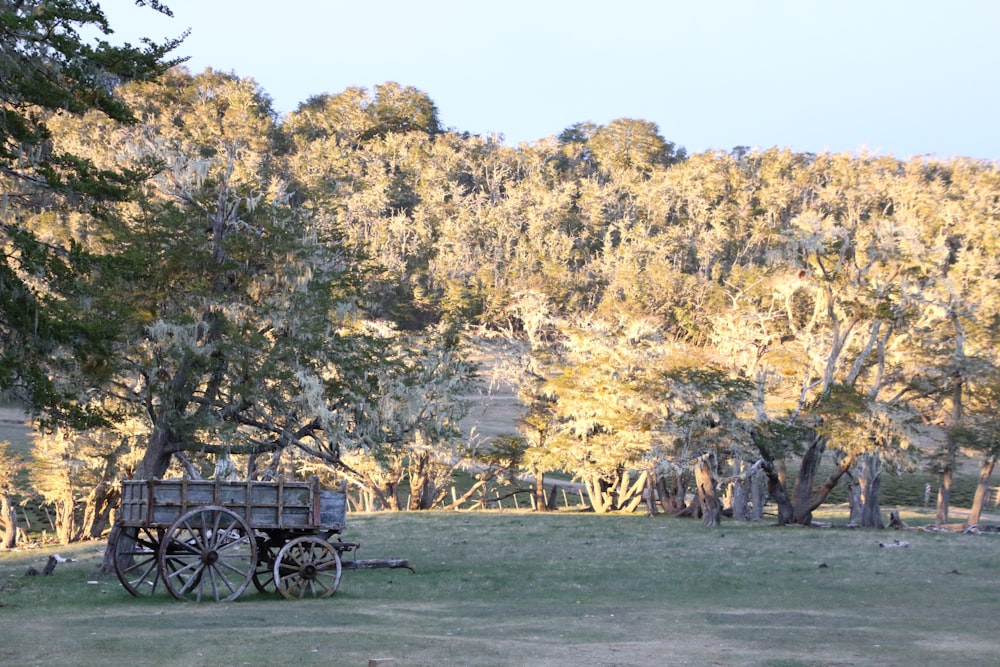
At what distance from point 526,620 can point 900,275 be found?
27877 millimetres

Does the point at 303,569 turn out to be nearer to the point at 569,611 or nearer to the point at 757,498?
the point at 569,611

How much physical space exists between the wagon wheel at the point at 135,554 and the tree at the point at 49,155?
104 inches

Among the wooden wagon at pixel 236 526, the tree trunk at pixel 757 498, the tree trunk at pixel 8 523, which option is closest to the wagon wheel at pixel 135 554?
the wooden wagon at pixel 236 526

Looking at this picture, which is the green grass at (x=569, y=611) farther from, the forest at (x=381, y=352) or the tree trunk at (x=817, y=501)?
the tree trunk at (x=817, y=501)

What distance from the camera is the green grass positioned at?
1155 centimetres

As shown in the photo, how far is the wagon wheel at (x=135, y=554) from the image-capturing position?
17.7 meters

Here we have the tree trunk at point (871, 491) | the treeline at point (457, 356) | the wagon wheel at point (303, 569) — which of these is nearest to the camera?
the wagon wheel at point (303, 569)

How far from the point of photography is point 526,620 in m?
14.8

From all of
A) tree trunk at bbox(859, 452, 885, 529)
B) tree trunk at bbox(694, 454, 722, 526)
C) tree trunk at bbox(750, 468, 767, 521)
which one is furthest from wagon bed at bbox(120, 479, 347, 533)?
tree trunk at bbox(750, 468, 767, 521)

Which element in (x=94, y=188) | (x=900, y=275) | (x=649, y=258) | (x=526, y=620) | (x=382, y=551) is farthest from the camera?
(x=649, y=258)

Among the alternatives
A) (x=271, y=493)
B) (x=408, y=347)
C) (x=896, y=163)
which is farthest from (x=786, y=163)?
(x=271, y=493)

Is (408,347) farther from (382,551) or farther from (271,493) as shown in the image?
(271,493)

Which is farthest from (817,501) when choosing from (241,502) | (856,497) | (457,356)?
(241,502)

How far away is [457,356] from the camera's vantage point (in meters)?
41.9
